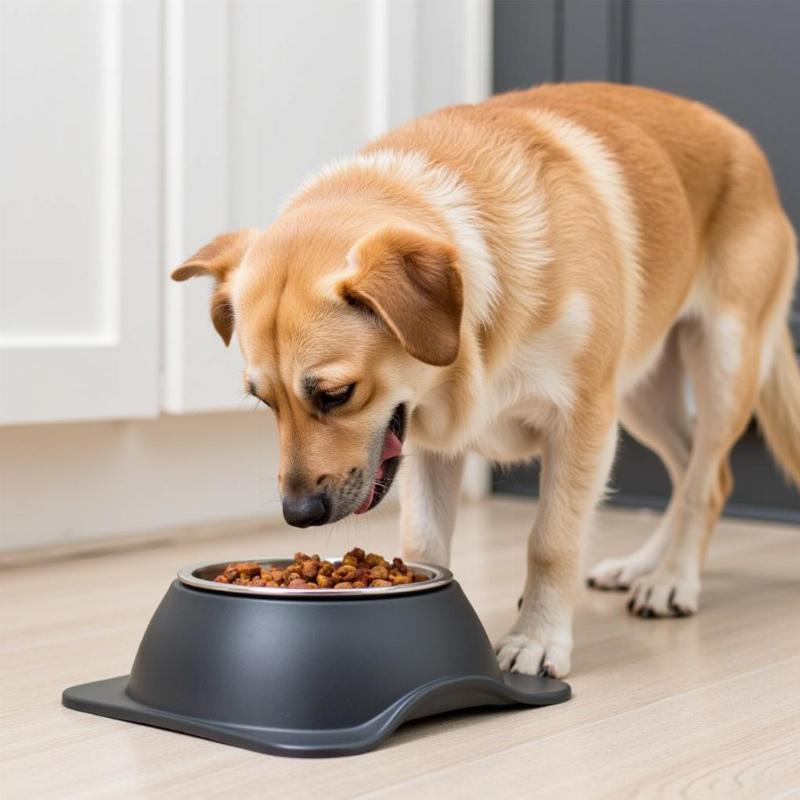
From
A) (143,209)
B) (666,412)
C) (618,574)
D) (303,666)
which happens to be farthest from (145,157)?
(303,666)

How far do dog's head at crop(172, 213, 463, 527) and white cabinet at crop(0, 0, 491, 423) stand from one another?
1.17 m

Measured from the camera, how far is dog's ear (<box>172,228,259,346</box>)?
182cm

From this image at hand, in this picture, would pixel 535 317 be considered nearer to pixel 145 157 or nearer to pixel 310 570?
pixel 310 570

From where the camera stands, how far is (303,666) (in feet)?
4.90

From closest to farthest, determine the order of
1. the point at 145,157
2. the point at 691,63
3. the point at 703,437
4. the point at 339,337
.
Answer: the point at 339,337 → the point at 703,437 → the point at 145,157 → the point at 691,63

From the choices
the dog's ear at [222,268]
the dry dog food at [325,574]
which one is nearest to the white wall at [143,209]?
the dog's ear at [222,268]

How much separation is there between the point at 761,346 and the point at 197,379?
1.29 m

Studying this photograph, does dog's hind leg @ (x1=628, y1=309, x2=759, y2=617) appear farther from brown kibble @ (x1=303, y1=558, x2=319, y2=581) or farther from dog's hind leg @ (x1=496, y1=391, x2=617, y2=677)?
brown kibble @ (x1=303, y1=558, x2=319, y2=581)

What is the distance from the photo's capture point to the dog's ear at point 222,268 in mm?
1823

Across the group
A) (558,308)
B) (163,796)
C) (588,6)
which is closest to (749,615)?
(558,308)

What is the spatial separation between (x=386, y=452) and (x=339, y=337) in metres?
0.20

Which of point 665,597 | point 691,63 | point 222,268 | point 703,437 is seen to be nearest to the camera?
point 222,268

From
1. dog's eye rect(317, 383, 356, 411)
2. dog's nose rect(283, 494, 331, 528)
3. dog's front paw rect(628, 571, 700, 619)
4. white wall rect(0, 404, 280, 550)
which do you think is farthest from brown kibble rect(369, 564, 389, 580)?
white wall rect(0, 404, 280, 550)

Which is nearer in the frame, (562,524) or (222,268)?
(222,268)
